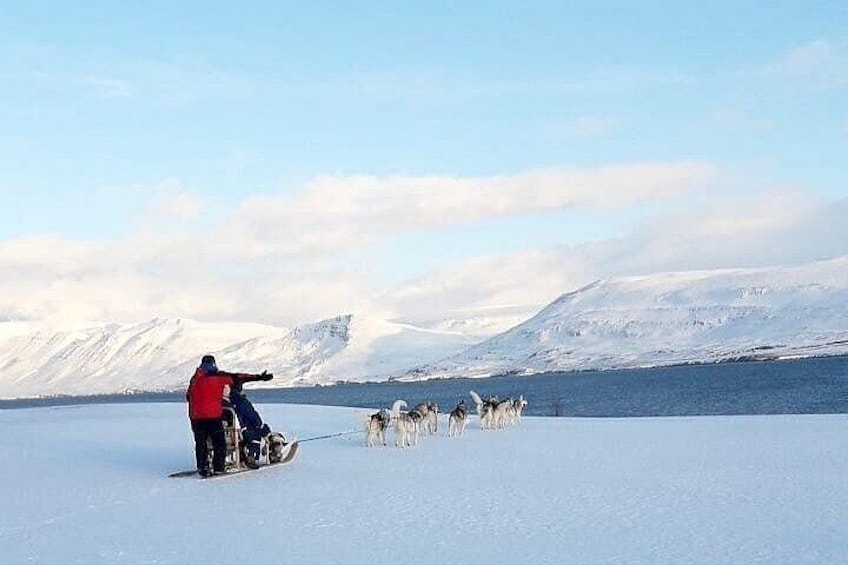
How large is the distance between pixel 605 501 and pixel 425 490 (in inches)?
Answer: 96.5

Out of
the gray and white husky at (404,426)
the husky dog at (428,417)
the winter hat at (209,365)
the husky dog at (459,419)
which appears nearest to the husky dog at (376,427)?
the gray and white husky at (404,426)

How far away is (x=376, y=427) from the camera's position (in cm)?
1870

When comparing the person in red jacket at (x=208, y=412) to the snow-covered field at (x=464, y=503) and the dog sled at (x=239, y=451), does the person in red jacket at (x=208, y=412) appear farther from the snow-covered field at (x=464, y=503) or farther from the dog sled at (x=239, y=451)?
the snow-covered field at (x=464, y=503)

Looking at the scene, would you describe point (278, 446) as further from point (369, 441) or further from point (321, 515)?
point (321, 515)

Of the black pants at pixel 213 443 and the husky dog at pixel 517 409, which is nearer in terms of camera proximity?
the black pants at pixel 213 443

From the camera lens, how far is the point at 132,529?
1078cm

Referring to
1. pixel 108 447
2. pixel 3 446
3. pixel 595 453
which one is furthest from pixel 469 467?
pixel 3 446

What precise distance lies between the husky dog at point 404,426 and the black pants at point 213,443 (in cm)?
421

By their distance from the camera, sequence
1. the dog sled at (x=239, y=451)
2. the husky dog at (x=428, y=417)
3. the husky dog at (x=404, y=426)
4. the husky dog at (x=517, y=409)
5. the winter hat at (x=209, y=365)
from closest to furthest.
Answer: the winter hat at (x=209, y=365) < the dog sled at (x=239, y=451) < the husky dog at (x=404, y=426) < the husky dog at (x=428, y=417) < the husky dog at (x=517, y=409)

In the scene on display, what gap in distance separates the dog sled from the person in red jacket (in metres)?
0.12

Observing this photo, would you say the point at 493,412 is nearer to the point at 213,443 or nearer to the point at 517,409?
the point at 517,409

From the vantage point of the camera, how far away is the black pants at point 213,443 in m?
14.7

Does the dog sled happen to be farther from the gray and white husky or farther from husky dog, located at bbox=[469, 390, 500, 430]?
husky dog, located at bbox=[469, 390, 500, 430]

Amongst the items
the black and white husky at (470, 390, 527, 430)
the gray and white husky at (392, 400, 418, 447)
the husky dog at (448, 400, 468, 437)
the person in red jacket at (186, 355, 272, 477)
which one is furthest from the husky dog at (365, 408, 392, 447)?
the person in red jacket at (186, 355, 272, 477)
